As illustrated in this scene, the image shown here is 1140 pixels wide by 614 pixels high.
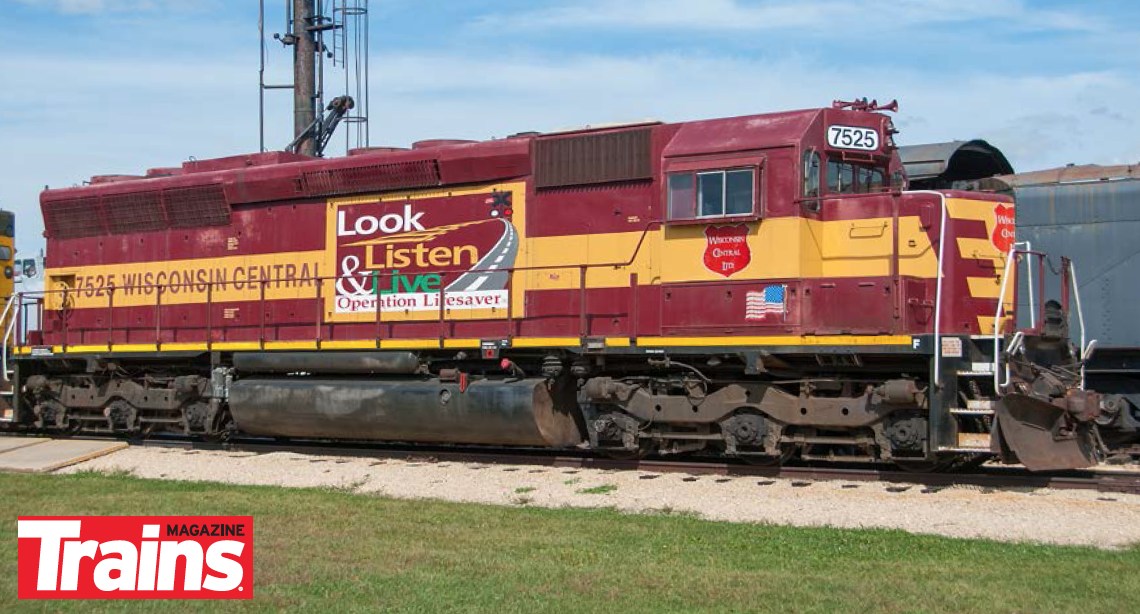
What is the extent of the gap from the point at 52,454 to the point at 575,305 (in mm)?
7053

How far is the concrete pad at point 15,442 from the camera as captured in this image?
621 inches

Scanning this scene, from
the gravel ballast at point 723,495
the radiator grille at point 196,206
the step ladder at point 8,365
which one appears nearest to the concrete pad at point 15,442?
the step ladder at point 8,365

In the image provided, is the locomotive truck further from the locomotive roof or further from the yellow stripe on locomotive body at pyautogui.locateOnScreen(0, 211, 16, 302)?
the yellow stripe on locomotive body at pyautogui.locateOnScreen(0, 211, 16, 302)

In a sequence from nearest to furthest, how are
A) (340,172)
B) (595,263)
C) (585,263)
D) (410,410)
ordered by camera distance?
(595,263)
(585,263)
(410,410)
(340,172)

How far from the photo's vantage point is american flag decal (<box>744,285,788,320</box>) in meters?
11.9

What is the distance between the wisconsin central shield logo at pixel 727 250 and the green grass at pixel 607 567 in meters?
3.25

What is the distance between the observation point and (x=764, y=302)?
12.0m

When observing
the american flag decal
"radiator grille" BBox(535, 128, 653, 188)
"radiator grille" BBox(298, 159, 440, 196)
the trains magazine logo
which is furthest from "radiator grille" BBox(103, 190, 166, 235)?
the american flag decal

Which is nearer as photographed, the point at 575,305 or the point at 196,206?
the point at 575,305

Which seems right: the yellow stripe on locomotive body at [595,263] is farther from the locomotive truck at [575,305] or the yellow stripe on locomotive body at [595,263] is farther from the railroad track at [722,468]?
the railroad track at [722,468]

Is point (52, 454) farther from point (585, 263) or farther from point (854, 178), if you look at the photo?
point (854, 178)

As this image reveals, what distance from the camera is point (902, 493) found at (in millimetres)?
10922

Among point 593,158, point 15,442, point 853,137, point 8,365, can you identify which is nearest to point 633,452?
point 593,158

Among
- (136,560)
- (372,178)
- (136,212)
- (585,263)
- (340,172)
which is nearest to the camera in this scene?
(136,560)
